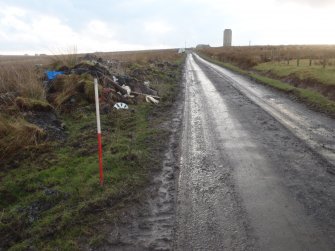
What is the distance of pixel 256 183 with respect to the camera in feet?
19.3

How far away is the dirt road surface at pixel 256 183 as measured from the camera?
14.1ft

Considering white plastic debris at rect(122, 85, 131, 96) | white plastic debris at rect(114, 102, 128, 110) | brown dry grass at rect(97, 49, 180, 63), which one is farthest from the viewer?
brown dry grass at rect(97, 49, 180, 63)

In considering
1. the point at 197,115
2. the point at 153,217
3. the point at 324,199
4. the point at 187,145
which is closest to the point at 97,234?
the point at 153,217

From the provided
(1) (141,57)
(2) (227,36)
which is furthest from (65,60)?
(2) (227,36)

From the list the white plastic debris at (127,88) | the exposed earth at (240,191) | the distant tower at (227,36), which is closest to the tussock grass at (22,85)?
the white plastic debris at (127,88)

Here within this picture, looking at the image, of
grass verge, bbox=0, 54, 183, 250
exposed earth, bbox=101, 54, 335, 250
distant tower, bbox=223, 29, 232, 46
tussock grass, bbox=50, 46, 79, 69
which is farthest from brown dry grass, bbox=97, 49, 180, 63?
distant tower, bbox=223, 29, 232, 46

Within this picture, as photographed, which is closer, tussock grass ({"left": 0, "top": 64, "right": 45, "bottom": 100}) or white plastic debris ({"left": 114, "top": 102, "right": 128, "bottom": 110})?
tussock grass ({"left": 0, "top": 64, "right": 45, "bottom": 100})

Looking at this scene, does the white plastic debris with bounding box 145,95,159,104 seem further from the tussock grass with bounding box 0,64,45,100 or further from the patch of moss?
the patch of moss

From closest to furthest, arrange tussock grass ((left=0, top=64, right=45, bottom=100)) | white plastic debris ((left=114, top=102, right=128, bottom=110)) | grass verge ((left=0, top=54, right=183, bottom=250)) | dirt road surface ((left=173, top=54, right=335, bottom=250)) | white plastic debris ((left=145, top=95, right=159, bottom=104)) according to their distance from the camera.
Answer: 1. dirt road surface ((left=173, top=54, right=335, bottom=250))
2. grass verge ((left=0, top=54, right=183, bottom=250))
3. tussock grass ((left=0, top=64, right=45, bottom=100))
4. white plastic debris ((left=114, top=102, right=128, bottom=110))
5. white plastic debris ((left=145, top=95, right=159, bottom=104))

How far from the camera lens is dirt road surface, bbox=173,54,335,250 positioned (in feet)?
14.1

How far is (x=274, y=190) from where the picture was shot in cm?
557

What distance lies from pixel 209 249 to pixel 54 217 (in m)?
2.34

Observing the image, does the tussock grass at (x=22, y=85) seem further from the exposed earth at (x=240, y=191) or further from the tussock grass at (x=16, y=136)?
the exposed earth at (x=240, y=191)

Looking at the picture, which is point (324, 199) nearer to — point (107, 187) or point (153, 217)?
point (153, 217)
